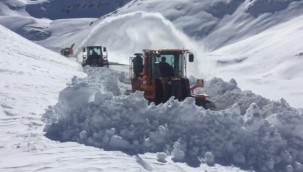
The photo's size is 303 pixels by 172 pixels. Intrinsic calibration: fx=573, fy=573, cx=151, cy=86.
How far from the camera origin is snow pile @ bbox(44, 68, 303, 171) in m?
9.30

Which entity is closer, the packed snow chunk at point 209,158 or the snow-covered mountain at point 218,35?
the packed snow chunk at point 209,158

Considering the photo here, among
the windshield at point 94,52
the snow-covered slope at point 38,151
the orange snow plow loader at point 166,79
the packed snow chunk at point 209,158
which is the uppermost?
the windshield at point 94,52

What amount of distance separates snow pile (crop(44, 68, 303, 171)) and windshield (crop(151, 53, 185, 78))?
3.78m

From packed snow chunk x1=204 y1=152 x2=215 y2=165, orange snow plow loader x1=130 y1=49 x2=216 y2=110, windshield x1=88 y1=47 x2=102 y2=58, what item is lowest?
packed snow chunk x1=204 y1=152 x2=215 y2=165

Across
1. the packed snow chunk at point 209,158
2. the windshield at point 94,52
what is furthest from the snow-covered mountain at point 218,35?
the packed snow chunk at point 209,158

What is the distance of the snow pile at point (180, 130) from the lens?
9297 millimetres

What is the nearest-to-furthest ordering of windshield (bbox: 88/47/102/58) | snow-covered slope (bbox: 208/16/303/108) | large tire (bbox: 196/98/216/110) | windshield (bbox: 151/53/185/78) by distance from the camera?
large tire (bbox: 196/98/216/110) → windshield (bbox: 151/53/185/78) → snow-covered slope (bbox: 208/16/303/108) → windshield (bbox: 88/47/102/58)

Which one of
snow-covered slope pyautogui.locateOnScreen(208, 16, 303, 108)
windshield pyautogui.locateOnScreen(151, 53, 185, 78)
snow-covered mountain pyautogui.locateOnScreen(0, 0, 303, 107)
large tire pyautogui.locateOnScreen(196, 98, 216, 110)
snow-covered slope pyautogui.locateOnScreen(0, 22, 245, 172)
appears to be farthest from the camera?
snow-covered mountain pyautogui.locateOnScreen(0, 0, 303, 107)

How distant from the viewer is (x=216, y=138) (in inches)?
375

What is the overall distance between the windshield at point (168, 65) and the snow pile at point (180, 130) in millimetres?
3785

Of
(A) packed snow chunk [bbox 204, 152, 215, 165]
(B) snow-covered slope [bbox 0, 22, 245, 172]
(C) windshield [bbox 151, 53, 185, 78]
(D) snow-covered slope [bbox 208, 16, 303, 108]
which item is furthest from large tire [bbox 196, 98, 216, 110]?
(D) snow-covered slope [bbox 208, 16, 303, 108]

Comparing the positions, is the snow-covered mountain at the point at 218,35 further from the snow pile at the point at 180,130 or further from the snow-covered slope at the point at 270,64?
the snow pile at the point at 180,130

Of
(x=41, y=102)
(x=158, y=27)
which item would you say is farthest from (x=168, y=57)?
(x=158, y=27)

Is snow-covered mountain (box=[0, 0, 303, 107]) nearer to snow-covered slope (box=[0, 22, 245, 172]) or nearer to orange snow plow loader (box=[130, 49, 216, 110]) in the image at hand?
orange snow plow loader (box=[130, 49, 216, 110])
